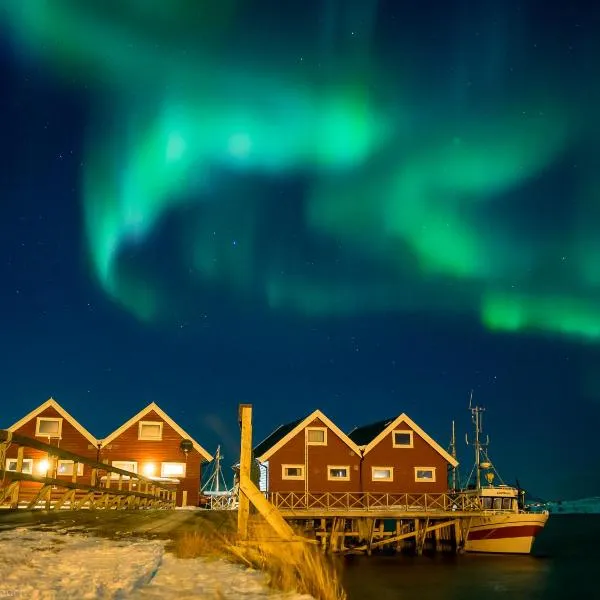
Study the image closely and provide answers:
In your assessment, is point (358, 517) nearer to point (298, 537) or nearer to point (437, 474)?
point (437, 474)

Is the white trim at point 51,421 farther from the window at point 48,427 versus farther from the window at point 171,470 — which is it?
the window at point 171,470

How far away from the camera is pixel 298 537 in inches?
400

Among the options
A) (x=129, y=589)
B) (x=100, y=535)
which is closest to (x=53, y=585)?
(x=129, y=589)

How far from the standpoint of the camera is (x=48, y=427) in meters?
44.3

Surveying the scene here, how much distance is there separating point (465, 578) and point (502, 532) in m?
11.5

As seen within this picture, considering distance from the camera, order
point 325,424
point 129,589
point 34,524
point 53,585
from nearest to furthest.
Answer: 1. point 53,585
2. point 129,589
3. point 34,524
4. point 325,424

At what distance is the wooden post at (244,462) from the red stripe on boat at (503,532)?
36264 millimetres

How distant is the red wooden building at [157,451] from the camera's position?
4453 centimetres

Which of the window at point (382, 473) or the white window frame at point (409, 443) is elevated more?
the white window frame at point (409, 443)

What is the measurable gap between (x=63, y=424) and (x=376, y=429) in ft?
73.5

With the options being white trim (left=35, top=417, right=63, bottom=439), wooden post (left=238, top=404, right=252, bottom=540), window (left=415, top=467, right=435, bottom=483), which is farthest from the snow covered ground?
window (left=415, top=467, right=435, bottom=483)

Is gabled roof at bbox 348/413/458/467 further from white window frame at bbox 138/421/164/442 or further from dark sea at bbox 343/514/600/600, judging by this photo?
white window frame at bbox 138/421/164/442

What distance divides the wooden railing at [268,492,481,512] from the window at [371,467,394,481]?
1.08m

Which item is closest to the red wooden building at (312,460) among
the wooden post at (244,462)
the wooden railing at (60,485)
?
the wooden railing at (60,485)
